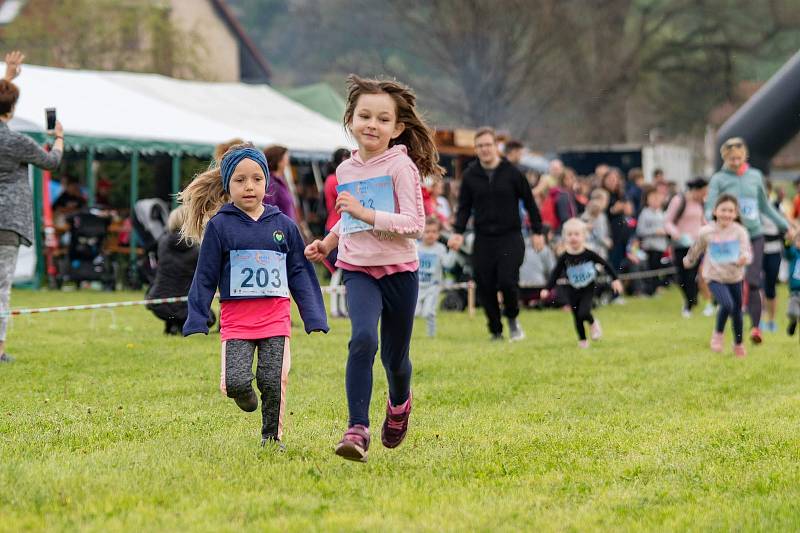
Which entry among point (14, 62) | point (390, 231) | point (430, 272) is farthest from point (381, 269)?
point (430, 272)

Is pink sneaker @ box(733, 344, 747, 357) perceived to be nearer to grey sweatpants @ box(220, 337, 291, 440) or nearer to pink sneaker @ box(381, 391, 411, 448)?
pink sneaker @ box(381, 391, 411, 448)

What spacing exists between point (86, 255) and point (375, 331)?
1546cm

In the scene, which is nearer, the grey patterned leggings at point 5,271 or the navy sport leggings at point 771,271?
the grey patterned leggings at point 5,271

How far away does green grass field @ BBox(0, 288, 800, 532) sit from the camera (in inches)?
213

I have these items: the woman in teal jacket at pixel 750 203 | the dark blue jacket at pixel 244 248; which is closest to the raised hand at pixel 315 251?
the dark blue jacket at pixel 244 248

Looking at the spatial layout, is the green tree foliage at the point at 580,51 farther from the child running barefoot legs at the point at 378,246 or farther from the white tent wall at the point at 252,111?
the child running barefoot legs at the point at 378,246

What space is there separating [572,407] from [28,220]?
4.68 m

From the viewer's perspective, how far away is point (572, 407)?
8797 millimetres

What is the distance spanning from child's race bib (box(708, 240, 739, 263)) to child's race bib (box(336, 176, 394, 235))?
6.63 m

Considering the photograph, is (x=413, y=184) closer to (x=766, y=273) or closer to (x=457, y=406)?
(x=457, y=406)

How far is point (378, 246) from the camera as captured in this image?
21.5ft

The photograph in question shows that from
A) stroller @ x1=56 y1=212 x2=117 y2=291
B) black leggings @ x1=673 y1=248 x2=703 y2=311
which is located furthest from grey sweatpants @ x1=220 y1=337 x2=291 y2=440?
stroller @ x1=56 y1=212 x2=117 y2=291

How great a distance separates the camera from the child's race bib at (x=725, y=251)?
12398 mm

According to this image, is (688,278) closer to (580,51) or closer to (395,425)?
(395,425)
